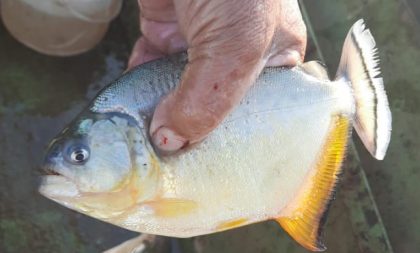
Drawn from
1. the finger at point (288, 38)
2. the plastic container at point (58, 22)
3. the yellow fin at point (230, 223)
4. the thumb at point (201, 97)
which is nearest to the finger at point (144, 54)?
the finger at point (288, 38)

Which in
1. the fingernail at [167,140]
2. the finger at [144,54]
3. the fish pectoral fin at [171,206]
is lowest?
the fish pectoral fin at [171,206]

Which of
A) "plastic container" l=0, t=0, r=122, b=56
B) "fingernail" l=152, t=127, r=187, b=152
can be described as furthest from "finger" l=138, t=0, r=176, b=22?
"plastic container" l=0, t=0, r=122, b=56

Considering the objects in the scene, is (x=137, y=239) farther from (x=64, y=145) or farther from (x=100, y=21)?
(x=64, y=145)

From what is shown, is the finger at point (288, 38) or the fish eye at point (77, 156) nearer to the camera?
the fish eye at point (77, 156)

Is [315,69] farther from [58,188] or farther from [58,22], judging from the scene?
[58,22]

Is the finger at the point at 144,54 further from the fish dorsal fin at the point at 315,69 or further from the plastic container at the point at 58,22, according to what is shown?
the plastic container at the point at 58,22

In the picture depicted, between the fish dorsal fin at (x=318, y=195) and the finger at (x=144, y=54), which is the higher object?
the finger at (x=144, y=54)

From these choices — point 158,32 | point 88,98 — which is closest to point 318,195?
point 158,32

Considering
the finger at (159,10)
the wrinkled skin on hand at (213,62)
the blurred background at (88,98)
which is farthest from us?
the blurred background at (88,98)
